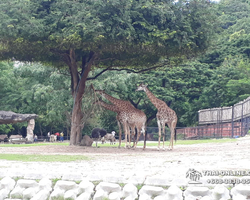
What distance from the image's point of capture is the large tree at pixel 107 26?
54.6 feet

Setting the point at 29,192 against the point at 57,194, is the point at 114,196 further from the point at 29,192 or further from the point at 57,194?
the point at 29,192

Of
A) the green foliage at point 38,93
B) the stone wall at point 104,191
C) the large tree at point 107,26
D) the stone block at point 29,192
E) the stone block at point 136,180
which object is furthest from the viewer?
the green foliage at point 38,93

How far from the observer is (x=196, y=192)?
23.3 feet

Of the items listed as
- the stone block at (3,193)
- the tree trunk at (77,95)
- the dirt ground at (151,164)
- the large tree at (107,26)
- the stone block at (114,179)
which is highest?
the large tree at (107,26)

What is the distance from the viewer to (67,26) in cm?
1702

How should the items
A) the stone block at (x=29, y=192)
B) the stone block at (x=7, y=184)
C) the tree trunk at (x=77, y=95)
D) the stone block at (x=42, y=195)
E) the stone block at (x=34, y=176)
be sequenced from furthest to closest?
the tree trunk at (x=77, y=95) → the stone block at (x=34, y=176) → the stone block at (x=7, y=184) → the stone block at (x=29, y=192) → the stone block at (x=42, y=195)

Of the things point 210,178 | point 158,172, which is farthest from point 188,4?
point 210,178

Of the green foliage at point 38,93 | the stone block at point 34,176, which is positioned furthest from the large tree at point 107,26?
the green foliage at point 38,93

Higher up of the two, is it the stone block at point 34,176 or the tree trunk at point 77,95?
the tree trunk at point 77,95

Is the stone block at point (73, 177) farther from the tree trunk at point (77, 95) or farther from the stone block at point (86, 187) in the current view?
the tree trunk at point (77, 95)

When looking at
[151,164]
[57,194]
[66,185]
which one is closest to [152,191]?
[66,185]

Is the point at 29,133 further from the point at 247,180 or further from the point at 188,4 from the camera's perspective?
the point at 247,180

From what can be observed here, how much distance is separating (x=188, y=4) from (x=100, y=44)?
419 cm

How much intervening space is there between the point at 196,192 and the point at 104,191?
1.60 m
